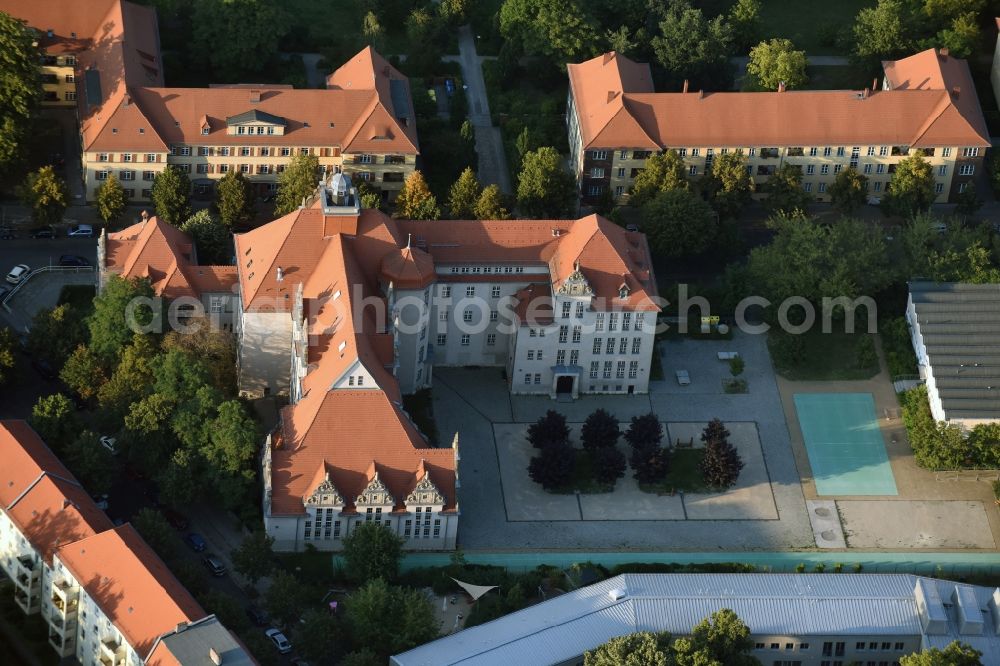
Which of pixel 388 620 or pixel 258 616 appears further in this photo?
pixel 258 616

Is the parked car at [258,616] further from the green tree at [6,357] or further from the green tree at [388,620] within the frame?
the green tree at [6,357]

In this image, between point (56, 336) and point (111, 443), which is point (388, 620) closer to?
point (111, 443)

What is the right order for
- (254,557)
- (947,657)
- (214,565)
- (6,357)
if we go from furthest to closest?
(6,357)
(214,565)
(254,557)
(947,657)

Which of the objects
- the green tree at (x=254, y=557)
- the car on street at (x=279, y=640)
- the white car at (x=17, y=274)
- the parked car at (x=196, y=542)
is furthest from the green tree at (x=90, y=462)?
A: the white car at (x=17, y=274)

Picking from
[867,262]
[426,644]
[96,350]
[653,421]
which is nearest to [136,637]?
[426,644]

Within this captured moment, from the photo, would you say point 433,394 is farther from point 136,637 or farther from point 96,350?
point 136,637

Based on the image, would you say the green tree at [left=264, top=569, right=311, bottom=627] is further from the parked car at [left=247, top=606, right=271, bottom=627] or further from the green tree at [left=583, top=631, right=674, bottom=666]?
the green tree at [left=583, top=631, right=674, bottom=666]

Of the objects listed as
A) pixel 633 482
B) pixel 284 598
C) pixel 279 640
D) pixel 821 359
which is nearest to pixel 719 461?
pixel 633 482
